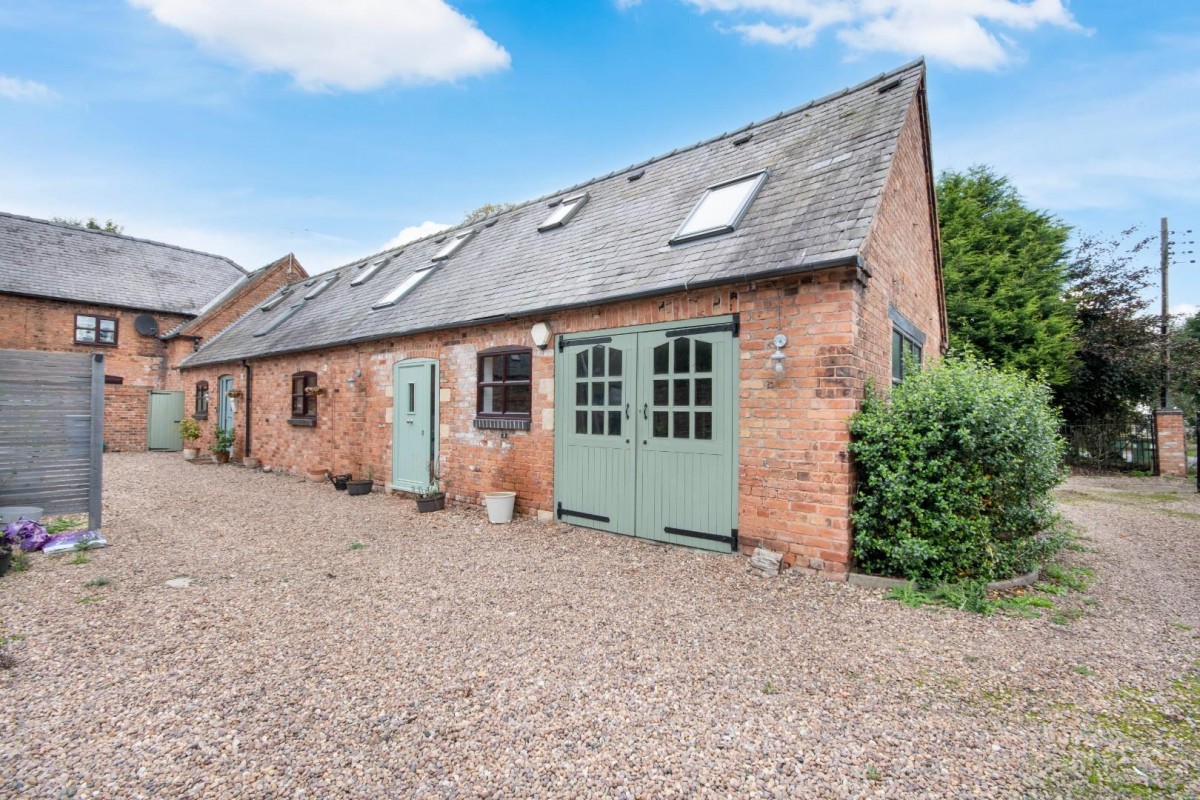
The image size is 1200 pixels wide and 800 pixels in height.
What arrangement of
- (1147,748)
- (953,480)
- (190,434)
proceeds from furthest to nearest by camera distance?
(190,434) < (953,480) < (1147,748)

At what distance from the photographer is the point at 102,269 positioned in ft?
63.9

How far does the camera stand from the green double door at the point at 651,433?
216 inches

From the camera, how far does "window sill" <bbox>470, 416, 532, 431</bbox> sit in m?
7.50

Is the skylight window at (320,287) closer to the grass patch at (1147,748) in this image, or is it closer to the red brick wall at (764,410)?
the red brick wall at (764,410)

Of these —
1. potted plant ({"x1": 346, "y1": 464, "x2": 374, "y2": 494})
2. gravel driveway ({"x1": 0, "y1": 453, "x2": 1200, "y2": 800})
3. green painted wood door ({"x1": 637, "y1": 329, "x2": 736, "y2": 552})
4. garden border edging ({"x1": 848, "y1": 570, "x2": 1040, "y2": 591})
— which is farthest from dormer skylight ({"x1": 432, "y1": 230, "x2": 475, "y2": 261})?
garden border edging ({"x1": 848, "y1": 570, "x2": 1040, "y2": 591})

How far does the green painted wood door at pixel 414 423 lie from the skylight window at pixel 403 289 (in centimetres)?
204

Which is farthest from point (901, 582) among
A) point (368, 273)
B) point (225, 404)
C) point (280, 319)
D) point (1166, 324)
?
point (225, 404)

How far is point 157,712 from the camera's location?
2.68 meters

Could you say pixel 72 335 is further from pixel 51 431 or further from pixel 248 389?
pixel 51 431

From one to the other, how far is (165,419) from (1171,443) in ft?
100

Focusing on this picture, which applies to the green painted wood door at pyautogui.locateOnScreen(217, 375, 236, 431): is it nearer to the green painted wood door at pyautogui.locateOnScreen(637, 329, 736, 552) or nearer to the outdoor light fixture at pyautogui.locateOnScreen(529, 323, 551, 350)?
the outdoor light fixture at pyautogui.locateOnScreen(529, 323, 551, 350)

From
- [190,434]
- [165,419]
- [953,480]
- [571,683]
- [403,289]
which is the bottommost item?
[571,683]

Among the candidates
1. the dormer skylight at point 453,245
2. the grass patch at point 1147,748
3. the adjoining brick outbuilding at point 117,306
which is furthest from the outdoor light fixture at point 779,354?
the adjoining brick outbuilding at point 117,306

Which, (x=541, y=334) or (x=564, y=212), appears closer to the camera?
(x=541, y=334)
